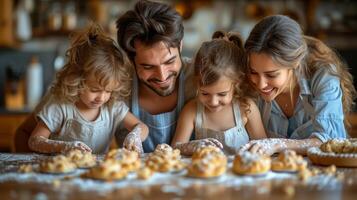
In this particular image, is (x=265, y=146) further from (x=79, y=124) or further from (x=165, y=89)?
(x=79, y=124)

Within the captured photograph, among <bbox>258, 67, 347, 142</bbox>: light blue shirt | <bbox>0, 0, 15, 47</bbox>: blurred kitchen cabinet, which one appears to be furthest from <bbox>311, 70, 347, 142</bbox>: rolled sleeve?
<bbox>0, 0, 15, 47</bbox>: blurred kitchen cabinet

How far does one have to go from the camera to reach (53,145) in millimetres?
1848

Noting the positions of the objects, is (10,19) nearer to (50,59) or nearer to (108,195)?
(50,59)

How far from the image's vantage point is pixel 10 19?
375 cm

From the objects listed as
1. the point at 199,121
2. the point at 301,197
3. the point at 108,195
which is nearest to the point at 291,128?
the point at 199,121

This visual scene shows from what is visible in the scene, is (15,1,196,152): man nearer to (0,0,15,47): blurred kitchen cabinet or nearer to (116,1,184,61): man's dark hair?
(116,1,184,61): man's dark hair

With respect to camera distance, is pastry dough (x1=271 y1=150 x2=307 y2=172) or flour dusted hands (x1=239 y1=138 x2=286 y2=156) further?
flour dusted hands (x1=239 y1=138 x2=286 y2=156)

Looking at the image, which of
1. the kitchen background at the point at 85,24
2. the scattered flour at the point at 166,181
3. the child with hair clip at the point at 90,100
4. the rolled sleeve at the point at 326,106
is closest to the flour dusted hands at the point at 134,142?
the child with hair clip at the point at 90,100

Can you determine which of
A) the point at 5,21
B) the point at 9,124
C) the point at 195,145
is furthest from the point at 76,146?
the point at 5,21

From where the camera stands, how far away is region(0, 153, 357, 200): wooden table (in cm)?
124

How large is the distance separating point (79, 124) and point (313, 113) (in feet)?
2.73

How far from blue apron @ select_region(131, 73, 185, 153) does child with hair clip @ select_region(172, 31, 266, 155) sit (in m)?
0.06

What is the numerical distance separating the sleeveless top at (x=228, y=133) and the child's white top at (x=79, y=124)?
283 millimetres

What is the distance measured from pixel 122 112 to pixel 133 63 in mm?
185
